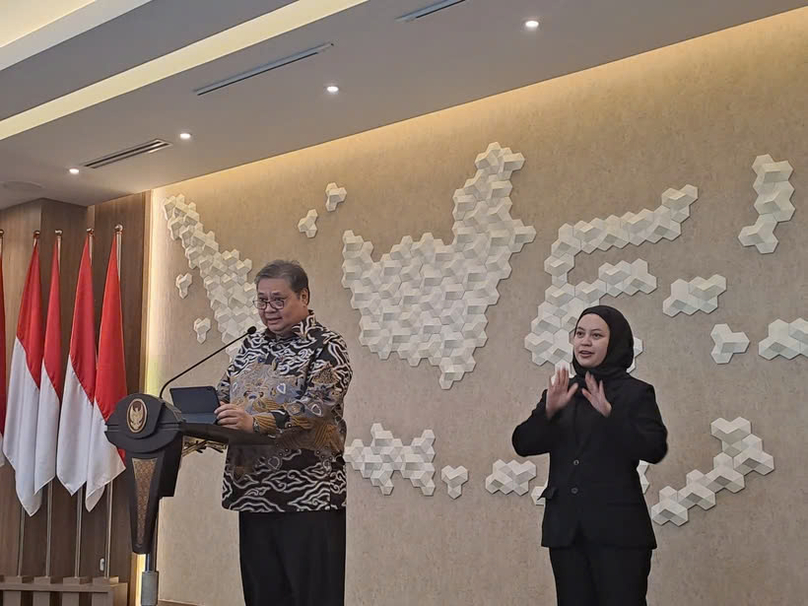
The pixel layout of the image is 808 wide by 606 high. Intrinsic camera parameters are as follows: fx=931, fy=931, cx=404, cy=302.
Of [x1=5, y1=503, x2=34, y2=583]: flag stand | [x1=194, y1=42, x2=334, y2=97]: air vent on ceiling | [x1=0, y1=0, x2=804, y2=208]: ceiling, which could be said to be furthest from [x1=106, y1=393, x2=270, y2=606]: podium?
[x1=5, y1=503, x2=34, y2=583]: flag stand

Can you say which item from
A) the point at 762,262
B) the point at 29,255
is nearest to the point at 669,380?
the point at 762,262

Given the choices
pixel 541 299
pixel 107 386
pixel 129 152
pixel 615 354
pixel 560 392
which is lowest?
pixel 560 392

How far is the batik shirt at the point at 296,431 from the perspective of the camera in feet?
9.60

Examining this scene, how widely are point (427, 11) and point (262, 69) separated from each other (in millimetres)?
1014

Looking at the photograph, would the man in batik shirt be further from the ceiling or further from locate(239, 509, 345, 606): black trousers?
the ceiling

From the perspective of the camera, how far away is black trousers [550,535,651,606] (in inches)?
115

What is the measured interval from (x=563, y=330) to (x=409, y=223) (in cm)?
120

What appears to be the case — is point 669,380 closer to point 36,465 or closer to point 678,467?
point 678,467

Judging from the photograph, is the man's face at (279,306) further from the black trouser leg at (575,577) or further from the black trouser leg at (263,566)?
the black trouser leg at (575,577)

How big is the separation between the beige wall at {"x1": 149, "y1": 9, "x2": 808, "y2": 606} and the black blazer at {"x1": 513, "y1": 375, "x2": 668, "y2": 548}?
129 cm

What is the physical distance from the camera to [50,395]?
639 cm

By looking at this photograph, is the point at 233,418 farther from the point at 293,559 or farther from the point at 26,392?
the point at 26,392

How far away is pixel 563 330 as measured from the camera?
186 inches

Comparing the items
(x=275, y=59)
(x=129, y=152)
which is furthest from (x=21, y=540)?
(x=275, y=59)
